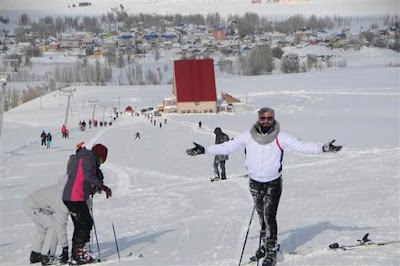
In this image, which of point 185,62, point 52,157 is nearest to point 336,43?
Answer: point 185,62

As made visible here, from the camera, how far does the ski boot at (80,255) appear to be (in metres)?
5.40

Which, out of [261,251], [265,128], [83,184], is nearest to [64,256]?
[83,184]

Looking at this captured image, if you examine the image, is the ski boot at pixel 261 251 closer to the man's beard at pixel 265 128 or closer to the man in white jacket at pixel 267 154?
the man in white jacket at pixel 267 154

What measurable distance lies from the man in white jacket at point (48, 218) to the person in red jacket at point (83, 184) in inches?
4.8

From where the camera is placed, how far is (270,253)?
4.90 metres

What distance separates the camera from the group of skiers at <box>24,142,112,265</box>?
5059mm

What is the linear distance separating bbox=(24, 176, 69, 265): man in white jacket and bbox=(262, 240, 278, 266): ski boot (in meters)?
1.88

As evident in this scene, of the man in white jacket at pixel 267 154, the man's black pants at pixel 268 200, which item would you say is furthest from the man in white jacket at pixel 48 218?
the man's black pants at pixel 268 200

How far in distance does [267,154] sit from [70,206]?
187 cm

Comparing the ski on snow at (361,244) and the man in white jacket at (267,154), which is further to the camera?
the ski on snow at (361,244)

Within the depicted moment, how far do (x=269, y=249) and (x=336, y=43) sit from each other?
568ft

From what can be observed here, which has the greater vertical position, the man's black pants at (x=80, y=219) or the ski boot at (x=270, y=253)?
the man's black pants at (x=80, y=219)

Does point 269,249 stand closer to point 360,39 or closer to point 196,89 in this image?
point 196,89

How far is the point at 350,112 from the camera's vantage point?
165 feet
